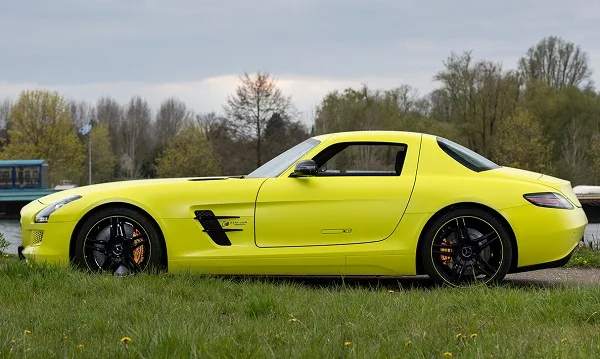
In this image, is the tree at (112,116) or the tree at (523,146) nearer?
the tree at (523,146)

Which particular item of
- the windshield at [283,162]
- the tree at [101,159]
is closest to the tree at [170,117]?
the tree at [101,159]

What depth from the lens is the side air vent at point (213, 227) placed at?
19.9 feet

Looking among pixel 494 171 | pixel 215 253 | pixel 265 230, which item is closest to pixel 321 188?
pixel 265 230

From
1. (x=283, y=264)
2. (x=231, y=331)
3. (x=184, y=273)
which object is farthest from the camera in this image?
(x=283, y=264)

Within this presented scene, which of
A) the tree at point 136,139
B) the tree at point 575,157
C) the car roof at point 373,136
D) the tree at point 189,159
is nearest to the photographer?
the car roof at point 373,136

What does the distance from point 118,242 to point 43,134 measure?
199 ft

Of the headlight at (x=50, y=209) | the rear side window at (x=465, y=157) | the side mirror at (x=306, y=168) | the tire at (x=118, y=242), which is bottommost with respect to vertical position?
the tire at (x=118, y=242)

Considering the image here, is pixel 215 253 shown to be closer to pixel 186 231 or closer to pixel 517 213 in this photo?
pixel 186 231

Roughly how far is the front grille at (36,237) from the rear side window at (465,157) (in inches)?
138

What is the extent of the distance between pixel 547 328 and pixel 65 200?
4.13 meters

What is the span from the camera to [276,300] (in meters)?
4.32

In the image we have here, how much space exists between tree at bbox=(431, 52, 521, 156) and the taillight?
139ft

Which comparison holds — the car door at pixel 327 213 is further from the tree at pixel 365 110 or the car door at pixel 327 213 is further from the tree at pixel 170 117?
the tree at pixel 170 117

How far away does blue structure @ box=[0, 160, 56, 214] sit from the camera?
136ft
